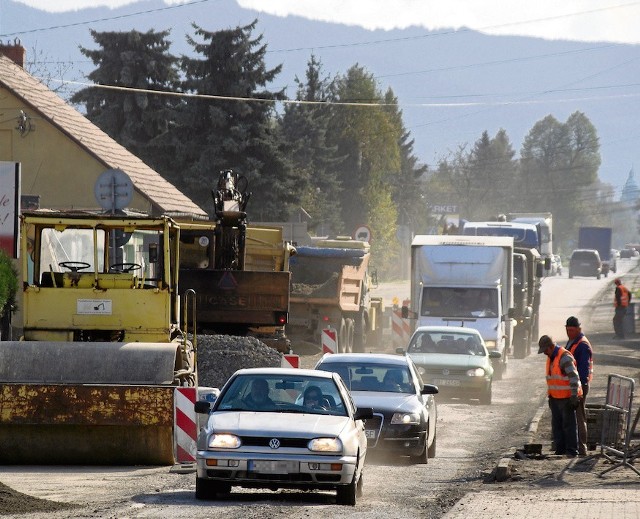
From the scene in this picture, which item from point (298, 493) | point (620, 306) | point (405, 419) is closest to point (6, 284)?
point (405, 419)

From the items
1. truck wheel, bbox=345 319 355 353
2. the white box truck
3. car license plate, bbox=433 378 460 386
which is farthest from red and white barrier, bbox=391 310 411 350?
car license plate, bbox=433 378 460 386

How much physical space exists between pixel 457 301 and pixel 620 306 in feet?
46.5

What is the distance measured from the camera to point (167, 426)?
50.6 feet

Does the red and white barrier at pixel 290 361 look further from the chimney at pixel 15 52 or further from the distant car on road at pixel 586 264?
the distant car on road at pixel 586 264

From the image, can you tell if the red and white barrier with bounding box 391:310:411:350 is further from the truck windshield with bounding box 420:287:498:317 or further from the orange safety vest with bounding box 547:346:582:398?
the orange safety vest with bounding box 547:346:582:398

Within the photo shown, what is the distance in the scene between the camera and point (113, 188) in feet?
74.7

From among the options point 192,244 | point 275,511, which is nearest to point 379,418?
point 275,511

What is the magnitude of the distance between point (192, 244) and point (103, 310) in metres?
9.81

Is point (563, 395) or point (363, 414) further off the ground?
point (363, 414)

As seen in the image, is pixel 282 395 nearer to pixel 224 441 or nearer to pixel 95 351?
pixel 224 441

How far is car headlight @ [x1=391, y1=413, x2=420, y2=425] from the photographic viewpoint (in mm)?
16688

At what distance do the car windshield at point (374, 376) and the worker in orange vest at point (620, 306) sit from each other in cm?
2775

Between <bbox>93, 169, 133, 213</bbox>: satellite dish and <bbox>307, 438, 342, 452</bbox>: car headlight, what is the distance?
10.9 meters

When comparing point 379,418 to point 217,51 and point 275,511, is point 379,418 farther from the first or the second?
point 217,51
